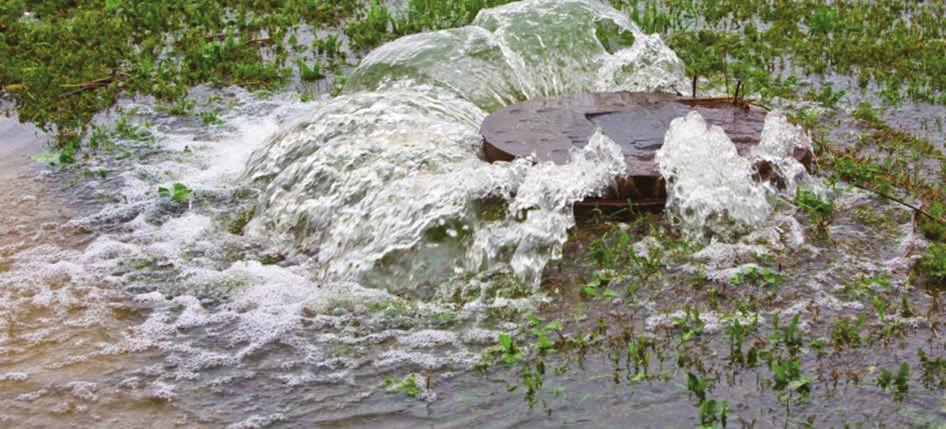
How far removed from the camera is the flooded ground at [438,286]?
4613 mm

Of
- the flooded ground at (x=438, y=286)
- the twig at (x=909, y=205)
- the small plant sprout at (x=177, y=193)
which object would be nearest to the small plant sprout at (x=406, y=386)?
the flooded ground at (x=438, y=286)

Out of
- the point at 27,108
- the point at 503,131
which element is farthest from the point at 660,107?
the point at 27,108

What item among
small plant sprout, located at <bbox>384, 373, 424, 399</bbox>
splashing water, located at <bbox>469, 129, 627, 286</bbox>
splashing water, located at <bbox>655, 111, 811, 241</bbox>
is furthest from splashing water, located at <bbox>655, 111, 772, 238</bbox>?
small plant sprout, located at <bbox>384, 373, 424, 399</bbox>

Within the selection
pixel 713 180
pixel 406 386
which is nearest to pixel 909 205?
pixel 713 180

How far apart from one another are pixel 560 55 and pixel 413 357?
16.4ft

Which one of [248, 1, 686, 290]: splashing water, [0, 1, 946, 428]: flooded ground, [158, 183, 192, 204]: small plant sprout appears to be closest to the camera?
[0, 1, 946, 428]: flooded ground

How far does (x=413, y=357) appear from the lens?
16.4 ft

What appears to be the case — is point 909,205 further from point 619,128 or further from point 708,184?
point 619,128

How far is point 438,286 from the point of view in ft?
19.2

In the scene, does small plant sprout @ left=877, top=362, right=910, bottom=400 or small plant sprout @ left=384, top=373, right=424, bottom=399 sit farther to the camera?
small plant sprout @ left=384, top=373, right=424, bottom=399

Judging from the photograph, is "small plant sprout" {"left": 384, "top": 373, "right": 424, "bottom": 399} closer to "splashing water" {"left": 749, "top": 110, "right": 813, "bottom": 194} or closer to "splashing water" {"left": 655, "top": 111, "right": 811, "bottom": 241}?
"splashing water" {"left": 655, "top": 111, "right": 811, "bottom": 241}

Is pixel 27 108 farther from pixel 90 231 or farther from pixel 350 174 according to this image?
pixel 350 174

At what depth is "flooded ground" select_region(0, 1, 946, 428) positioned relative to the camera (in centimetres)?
461

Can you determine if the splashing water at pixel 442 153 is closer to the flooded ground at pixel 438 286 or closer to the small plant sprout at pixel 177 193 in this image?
the flooded ground at pixel 438 286
